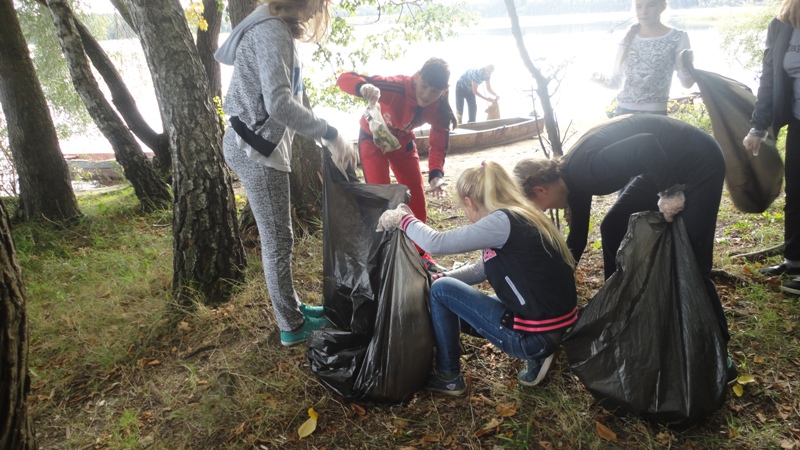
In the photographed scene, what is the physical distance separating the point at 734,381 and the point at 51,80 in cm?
1226

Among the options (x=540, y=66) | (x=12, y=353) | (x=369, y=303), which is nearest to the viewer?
(x=12, y=353)

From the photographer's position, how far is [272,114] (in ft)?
6.37

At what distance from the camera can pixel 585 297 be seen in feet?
9.20

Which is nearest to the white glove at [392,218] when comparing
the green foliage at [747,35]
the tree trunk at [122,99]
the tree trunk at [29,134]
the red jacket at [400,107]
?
the red jacket at [400,107]

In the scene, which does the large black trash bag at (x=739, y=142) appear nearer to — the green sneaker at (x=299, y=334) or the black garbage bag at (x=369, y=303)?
the black garbage bag at (x=369, y=303)

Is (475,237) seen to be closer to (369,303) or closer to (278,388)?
(369,303)

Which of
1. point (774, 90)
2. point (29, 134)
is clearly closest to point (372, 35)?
point (29, 134)

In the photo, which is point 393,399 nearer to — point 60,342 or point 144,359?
point 144,359

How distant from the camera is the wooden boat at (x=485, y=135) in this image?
808 cm

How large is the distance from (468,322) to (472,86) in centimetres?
825

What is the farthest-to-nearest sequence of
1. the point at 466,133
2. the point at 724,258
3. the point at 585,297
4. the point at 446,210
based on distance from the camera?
the point at 466,133 → the point at 446,210 → the point at 724,258 → the point at 585,297

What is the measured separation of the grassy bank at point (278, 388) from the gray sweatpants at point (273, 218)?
259 millimetres

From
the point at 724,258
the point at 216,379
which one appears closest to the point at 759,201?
the point at 724,258

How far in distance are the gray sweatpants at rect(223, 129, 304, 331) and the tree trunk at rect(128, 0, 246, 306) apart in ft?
2.64
